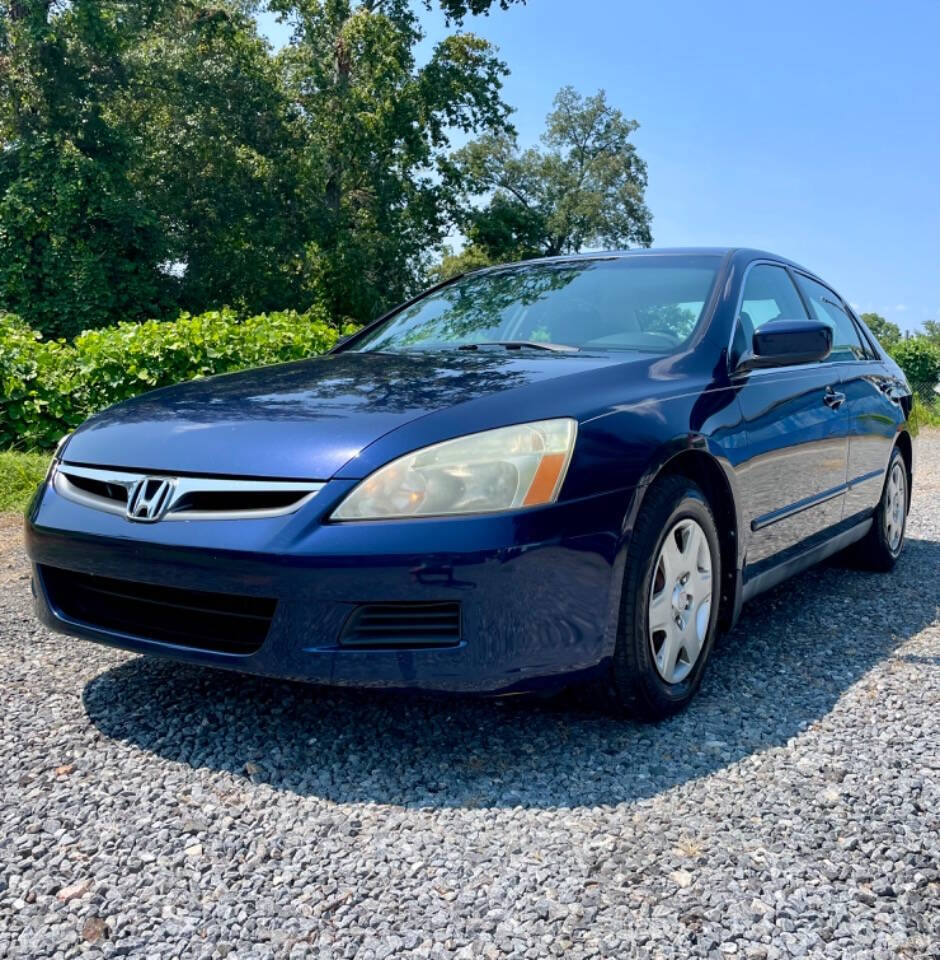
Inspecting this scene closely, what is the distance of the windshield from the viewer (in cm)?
348

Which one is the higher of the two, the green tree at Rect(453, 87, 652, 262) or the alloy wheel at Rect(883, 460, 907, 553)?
the green tree at Rect(453, 87, 652, 262)

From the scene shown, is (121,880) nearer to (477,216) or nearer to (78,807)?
(78,807)

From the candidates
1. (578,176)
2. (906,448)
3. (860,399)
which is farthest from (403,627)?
(578,176)

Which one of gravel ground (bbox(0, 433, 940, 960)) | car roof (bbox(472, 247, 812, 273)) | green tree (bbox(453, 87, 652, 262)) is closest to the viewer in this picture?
gravel ground (bbox(0, 433, 940, 960))

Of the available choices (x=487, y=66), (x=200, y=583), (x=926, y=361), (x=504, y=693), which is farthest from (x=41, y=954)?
(x=487, y=66)

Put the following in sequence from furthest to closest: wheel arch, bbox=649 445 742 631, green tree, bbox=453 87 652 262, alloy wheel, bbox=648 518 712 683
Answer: green tree, bbox=453 87 652 262 < wheel arch, bbox=649 445 742 631 < alloy wheel, bbox=648 518 712 683

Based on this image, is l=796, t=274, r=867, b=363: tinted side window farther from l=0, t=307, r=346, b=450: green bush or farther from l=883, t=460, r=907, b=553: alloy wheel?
l=0, t=307, r=346, b=450: green bush

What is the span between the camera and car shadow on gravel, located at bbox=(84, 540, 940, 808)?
8.10 feet

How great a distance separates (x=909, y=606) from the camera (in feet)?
14.4

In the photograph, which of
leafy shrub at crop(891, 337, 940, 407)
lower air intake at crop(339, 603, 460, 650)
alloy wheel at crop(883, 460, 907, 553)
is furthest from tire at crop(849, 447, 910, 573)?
leafy shrub at crop(891, 337, 940, 407)

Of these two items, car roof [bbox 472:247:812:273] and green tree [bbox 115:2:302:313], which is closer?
car roof [bbox 472:247:812:273]

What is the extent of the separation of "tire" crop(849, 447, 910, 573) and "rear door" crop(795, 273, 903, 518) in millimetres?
137

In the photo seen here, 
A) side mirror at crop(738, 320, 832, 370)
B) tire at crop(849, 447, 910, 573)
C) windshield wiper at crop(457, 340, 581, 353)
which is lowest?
tire at crop(849, 447, 910, 573)

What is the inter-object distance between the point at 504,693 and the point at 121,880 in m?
0.97
